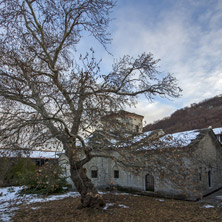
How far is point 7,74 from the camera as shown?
340 inches

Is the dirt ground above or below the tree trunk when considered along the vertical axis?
below

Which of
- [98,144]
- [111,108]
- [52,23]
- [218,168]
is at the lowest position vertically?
[218,168]

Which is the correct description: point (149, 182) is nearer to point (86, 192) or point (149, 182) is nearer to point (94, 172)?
point (94, 172)

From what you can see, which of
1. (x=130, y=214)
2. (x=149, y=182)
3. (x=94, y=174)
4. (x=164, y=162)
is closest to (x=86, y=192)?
(x=130, y=214)

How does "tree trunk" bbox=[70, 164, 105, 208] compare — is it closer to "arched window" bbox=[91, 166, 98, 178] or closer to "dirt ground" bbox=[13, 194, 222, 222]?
"dirt ground" bbox=[13, 194, 222, 222]

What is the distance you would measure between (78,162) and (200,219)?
640 cm

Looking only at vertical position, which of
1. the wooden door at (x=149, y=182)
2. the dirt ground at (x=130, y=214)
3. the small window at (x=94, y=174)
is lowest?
the dirt ground at (x=130, y=214)

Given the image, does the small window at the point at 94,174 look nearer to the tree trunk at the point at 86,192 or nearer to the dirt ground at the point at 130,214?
the dirt ground at the point at 130,214

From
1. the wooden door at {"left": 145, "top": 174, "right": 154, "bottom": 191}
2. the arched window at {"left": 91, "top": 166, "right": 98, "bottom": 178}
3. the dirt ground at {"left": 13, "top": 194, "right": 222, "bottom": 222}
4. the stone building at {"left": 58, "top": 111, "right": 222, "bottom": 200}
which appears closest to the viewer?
the stone building at {"left": 58, "top": 111, "right": 222, "bottom": 200}

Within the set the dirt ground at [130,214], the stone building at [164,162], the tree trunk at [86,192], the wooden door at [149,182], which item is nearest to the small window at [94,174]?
the stone building at [164,162]

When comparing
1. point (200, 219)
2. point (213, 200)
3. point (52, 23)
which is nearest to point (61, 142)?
point (52, 23)

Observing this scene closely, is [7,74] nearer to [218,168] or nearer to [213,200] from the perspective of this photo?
[213,200]

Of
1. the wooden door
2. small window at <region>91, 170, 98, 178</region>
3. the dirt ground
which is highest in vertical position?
small window at <region>91, 170, 98, 178</region>

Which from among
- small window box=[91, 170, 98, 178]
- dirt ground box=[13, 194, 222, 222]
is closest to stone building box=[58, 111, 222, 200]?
small window box=[91, 170, 98, 178]
